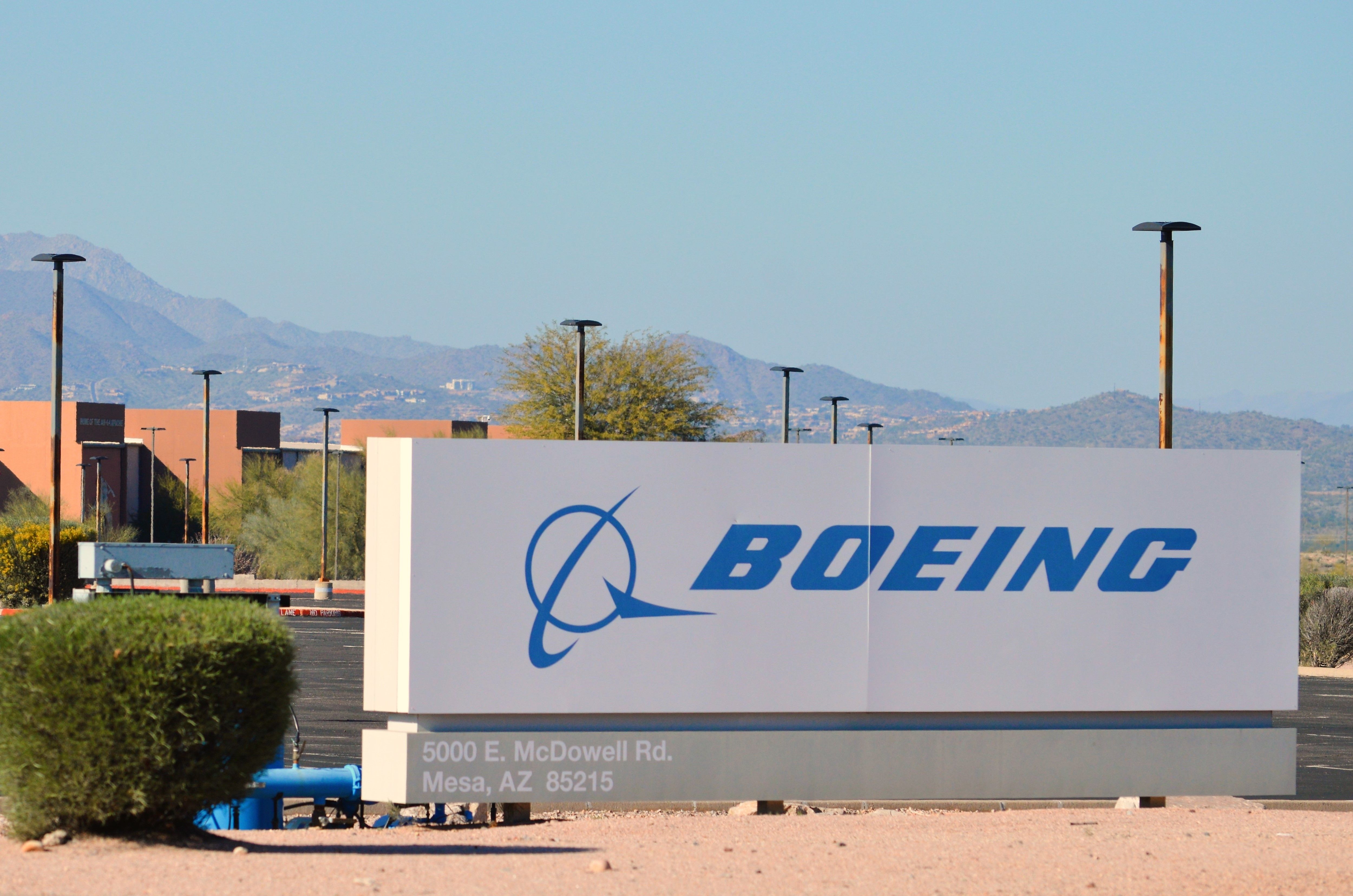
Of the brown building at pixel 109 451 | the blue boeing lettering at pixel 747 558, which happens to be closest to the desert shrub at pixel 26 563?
the brown building at pixel 109 451

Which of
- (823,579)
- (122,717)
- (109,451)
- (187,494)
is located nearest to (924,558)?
(823,579)

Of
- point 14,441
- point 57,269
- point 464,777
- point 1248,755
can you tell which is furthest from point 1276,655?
point 14,441

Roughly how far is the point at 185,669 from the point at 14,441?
3278 inches

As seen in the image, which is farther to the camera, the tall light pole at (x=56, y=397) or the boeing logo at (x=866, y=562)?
the tall light pole at (x=56, y=397)

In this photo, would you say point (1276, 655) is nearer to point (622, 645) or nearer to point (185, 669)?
point (622, 645)

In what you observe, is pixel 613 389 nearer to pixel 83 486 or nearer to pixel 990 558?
pixel 83 486

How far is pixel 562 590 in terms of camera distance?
11375mm

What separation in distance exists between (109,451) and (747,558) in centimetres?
7556

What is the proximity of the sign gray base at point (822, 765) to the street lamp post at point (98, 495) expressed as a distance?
47.5m

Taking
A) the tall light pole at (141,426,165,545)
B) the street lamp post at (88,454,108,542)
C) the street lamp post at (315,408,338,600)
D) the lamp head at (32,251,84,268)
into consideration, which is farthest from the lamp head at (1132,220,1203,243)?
the tall light pole at (141,426,165,545)

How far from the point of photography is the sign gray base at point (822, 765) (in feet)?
36.8

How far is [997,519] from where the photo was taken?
12.0 meters

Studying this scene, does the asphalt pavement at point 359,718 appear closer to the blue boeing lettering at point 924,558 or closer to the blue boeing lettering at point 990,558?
the blue boeing lettering at point 990,558

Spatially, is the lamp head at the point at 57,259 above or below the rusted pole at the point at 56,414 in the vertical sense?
above
